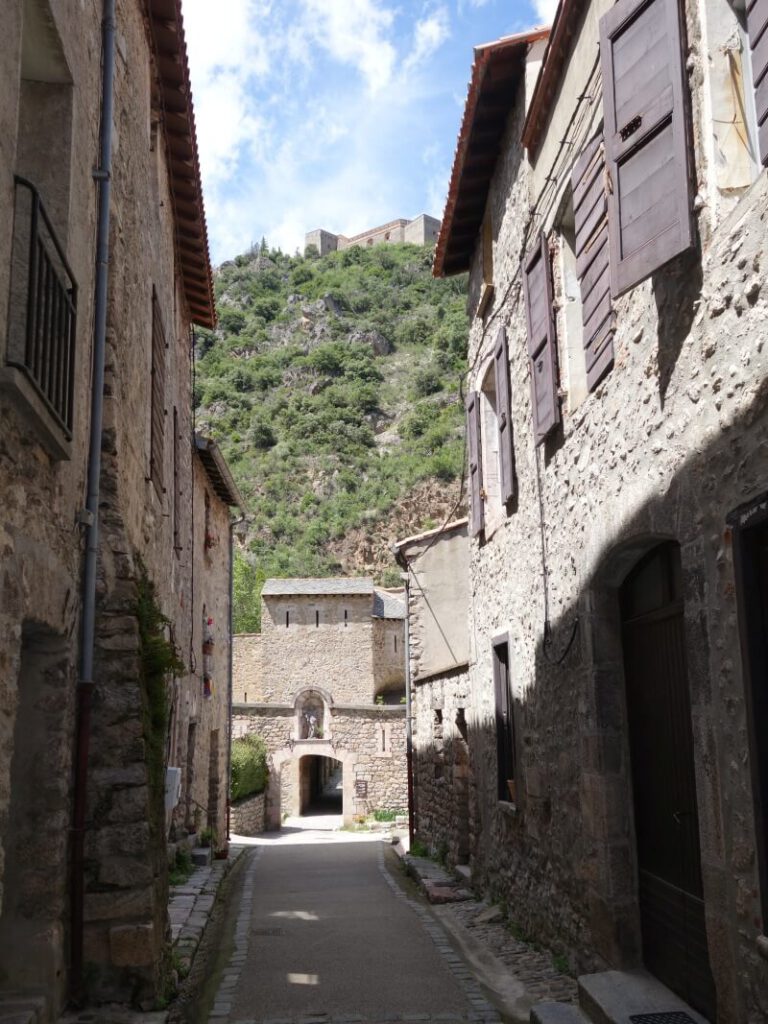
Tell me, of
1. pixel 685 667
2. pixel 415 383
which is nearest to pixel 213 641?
pixel 685 667

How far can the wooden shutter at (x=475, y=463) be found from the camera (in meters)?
10.1

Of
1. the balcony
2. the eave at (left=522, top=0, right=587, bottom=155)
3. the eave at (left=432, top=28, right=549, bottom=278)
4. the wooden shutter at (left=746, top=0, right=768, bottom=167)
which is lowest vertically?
the balcony

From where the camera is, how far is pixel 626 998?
503 cm

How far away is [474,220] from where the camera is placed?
10.4 metres

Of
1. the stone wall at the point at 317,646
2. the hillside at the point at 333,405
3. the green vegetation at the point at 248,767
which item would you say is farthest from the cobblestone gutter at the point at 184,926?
the hillside at the point at 333,405

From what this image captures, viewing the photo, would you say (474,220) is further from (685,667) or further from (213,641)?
(213,641)

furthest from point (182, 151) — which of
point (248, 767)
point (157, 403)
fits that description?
point (248, 767)

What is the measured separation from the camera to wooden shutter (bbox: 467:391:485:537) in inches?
398

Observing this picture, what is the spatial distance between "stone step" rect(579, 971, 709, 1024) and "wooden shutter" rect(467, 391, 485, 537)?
5295 mm

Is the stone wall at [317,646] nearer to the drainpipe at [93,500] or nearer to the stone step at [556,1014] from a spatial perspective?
the stone step at [556,1014]

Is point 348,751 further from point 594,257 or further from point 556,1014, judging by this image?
point 594,257

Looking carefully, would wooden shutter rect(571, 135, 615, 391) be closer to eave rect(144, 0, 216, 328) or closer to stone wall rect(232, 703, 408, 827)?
eave rect(144, 0, 216, 328)

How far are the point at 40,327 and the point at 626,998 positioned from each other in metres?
4.40

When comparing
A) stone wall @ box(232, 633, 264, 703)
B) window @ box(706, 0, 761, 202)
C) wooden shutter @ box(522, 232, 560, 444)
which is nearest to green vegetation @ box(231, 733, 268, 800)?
stone wall @ box(232, 633, 264, 703)
